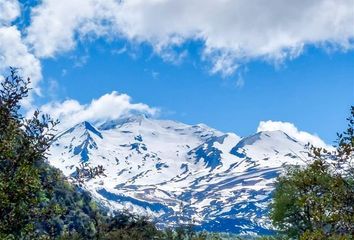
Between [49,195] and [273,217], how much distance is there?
200 ft

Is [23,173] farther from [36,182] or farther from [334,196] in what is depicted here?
[334,196]

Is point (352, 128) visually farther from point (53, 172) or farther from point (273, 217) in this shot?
point (273, 217)

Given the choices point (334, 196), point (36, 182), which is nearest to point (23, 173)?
point (36, 182)

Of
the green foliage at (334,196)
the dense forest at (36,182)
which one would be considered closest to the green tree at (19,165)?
the dense forest at (36,182)

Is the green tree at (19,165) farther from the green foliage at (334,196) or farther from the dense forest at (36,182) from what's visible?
the green foliage at (334,196)

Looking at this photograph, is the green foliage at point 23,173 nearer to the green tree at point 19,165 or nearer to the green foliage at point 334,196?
Answer: the green tree at point 19,165

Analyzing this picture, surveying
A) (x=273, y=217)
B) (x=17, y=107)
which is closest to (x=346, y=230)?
(x=17, y=107)

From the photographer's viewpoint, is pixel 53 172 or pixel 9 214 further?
pixel 53 172

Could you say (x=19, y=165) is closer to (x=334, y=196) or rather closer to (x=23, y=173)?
(x=23, y=173)

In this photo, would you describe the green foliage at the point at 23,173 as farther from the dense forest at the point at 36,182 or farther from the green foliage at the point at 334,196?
the green foliage at the point at 334,196

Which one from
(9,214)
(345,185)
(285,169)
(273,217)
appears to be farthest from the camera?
(285,169)

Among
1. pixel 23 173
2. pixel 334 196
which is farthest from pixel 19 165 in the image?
pixel 334 196

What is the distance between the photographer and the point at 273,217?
79.1m

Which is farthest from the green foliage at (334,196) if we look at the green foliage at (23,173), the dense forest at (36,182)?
the green foliage at (23,173)
